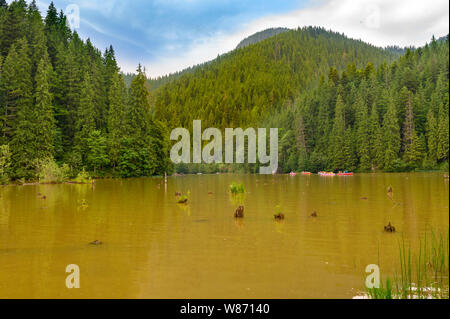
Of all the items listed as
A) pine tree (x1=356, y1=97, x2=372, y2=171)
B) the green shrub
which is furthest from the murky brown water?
pine tree (x1=356, y1=97, x2=372, y2=171)

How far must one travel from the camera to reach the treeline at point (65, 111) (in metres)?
44.8

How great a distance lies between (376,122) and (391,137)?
7.04 meters

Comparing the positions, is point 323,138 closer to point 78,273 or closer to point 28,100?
point 28,100

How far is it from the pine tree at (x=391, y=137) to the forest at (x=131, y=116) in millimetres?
238

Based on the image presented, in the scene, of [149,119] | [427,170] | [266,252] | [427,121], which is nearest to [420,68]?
[427,121]

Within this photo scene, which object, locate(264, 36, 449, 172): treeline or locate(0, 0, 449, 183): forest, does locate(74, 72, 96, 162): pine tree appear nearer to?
locate(0, 0, 449, 183): forest

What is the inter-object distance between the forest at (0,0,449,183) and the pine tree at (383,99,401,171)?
24 cm

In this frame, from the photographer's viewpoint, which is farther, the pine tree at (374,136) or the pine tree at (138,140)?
the pine tree at (374,136)

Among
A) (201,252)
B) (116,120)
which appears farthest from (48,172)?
(201,252)

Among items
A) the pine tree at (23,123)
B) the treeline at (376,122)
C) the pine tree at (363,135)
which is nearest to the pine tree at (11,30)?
the pine tree at (23,123)

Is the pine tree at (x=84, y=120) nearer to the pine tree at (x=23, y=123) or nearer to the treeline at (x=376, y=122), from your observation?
the pine tree at (x=23, y=123)

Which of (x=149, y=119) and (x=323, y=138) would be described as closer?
(x=149, y=119)
